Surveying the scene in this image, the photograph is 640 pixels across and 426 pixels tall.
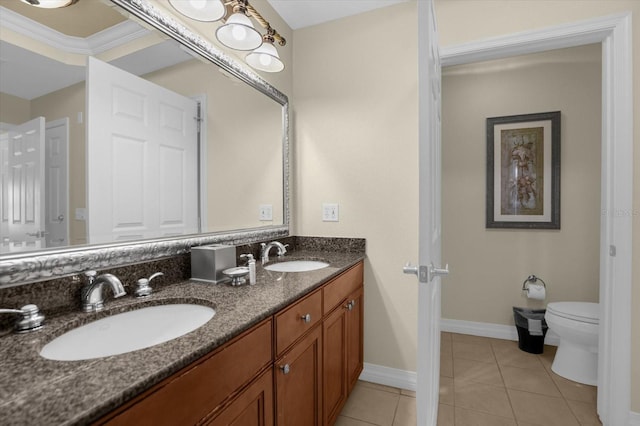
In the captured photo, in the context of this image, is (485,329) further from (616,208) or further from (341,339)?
(341,339)

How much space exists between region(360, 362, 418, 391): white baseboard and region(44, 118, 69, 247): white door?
1.84 m

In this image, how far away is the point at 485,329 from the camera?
8.91 ft

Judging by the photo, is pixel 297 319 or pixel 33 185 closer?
pixel 33 185

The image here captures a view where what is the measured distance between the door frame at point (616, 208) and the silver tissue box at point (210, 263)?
6.28 ft

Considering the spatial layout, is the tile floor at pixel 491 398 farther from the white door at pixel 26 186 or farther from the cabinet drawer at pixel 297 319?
the white door at pixel 26 186

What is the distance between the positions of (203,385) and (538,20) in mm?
2307

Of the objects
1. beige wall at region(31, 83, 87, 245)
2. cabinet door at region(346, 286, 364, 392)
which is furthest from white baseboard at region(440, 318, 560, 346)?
beige wall at region(31, 83, 87, 245)

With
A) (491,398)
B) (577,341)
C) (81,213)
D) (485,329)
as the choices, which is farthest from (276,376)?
(485,329)

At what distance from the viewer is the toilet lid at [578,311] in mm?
1947

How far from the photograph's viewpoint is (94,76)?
103 cm

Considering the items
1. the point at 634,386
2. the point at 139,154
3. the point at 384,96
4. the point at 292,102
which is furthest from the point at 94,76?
the point at 634,386

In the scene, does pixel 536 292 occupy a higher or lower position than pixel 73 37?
lower

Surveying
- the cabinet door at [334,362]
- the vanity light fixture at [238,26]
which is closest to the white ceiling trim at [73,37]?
the vanity light fixture at [238,26]

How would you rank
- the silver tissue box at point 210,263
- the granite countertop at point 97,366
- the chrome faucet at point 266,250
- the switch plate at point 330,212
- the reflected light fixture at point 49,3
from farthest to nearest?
1. the switch plate at point 330,212
2. the chrome faucet at point 266,250
3. the silver tissue box at point 210,263
4. the reflected light fixture at point 49,3
5. the granite countertop at point 97,366
